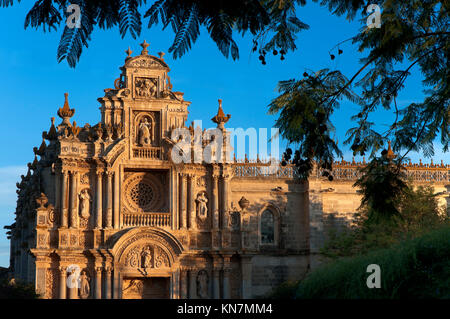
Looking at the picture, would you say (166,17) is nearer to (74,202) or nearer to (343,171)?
(74,202)

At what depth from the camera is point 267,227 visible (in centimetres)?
3428

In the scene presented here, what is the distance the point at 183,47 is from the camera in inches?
280

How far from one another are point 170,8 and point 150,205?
997 inches

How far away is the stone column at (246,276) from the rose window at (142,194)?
501 centimetres

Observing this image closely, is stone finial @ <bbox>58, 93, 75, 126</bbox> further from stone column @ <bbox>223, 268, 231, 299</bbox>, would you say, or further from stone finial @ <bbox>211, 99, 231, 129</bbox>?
stone column @ <bbox>223, 268, 231, 299</bbox>

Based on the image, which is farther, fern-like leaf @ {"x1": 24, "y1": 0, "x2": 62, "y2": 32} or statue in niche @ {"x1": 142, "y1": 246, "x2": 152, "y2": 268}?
statue in niche @ {"x1": 142, "y1": 246, "x2": 152, "y2": 268}

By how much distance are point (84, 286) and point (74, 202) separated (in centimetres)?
363

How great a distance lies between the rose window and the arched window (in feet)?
19.0

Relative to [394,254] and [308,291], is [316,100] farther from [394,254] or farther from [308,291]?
[308,291]

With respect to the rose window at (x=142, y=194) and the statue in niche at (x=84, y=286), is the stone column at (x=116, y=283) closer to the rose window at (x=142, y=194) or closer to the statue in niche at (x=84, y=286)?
the statue in niche at (x=84, y=286)

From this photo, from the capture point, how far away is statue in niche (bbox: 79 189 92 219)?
30531 millimetres

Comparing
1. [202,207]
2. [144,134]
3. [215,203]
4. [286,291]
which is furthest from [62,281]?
[286,291]

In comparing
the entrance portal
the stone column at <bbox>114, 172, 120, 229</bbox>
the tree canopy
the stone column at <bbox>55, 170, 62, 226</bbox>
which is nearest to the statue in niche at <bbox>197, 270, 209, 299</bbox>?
the entrance portal
